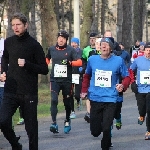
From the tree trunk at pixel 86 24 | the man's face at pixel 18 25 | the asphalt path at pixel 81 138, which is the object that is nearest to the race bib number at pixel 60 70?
the asphalt path at pixel 81 138

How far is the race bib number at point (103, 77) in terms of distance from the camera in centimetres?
967

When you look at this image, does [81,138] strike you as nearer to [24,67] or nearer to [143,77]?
[143,77]

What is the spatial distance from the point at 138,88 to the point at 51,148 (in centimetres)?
245

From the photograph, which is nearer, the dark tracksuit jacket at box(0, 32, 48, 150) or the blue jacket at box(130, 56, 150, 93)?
the dark tracksuit jacket at box(0, 32, 48, 150)

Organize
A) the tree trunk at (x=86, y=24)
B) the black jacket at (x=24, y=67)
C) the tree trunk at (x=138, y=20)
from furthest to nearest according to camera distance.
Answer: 1. the tree trunk at (x=138, y=20)
2. the tree trunk at (x=86, y=24)
3. the black jacket at (x=24, y=67)

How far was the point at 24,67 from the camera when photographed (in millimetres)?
8359

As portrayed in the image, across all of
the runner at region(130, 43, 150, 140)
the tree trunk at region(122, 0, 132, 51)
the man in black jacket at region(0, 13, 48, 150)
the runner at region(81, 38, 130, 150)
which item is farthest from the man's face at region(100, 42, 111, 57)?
the tree trunk at region(122, 0, 132, 51)

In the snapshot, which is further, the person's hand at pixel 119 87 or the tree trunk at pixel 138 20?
the tree trunk at pixel 138 20

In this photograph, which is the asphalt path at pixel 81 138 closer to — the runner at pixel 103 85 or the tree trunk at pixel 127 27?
the runner at pixel 103 85

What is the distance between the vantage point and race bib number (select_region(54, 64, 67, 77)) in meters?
12.1

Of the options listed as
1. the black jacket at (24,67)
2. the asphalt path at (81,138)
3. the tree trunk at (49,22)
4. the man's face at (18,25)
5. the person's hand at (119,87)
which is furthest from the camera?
the tree trunk at (49,22)

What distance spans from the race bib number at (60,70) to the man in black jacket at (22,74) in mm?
3475

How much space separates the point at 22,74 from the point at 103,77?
162 cm

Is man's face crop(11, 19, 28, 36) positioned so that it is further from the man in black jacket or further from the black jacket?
the black jacket
